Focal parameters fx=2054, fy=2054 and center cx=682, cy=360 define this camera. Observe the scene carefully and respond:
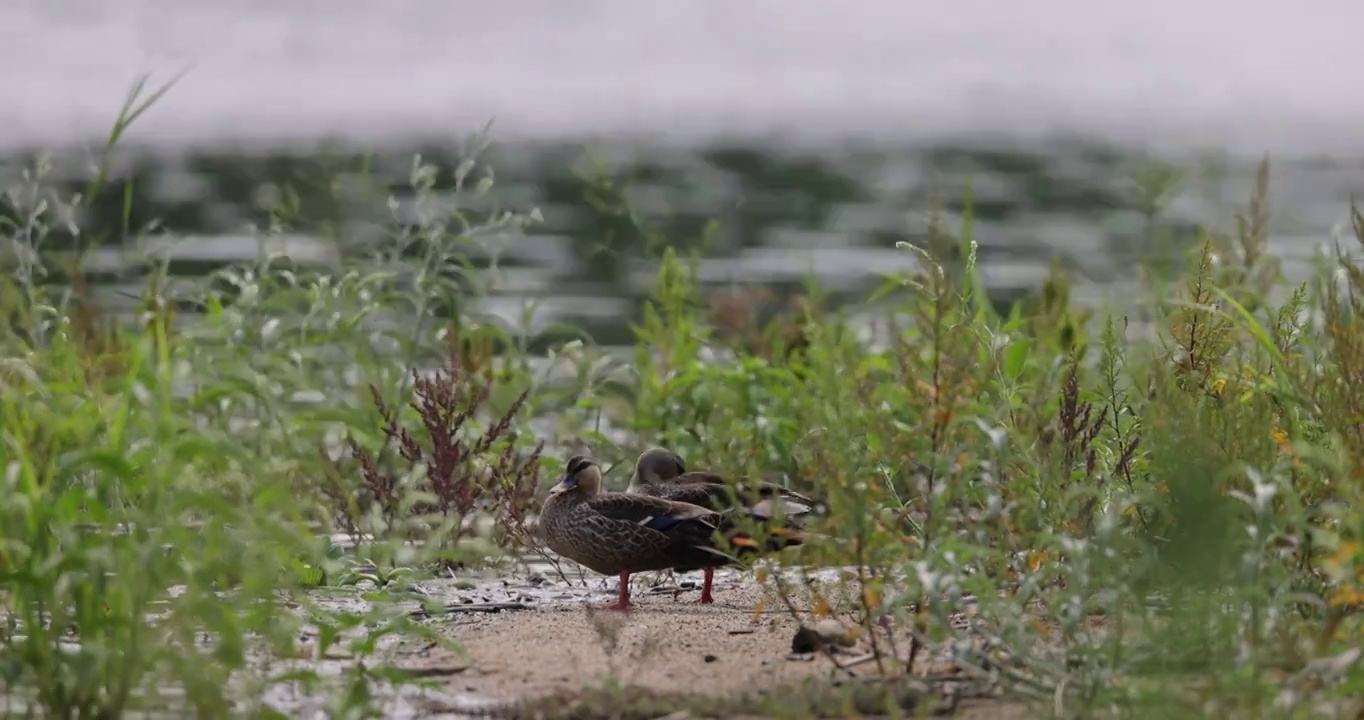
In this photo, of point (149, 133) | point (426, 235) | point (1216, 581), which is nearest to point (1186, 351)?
point (1216, 581)

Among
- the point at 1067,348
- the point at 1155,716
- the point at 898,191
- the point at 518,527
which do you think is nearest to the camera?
the point at 1155,716

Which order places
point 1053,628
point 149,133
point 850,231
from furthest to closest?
1. point 149,133
2. point 850,231
3. point 1053,628

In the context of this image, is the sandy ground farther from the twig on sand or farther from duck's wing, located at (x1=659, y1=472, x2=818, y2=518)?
duck's wing, located at (x1=659, y1=472, x2=818, y2=518)

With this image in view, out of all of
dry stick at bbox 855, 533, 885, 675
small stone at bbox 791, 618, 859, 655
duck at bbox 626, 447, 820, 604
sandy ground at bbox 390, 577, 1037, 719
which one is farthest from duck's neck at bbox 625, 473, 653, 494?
dry stick at bbox 855, 533, 885, 675

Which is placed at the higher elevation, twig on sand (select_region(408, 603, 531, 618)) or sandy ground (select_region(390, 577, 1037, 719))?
sandy ground (select_region(390, 577, 1037, 719))

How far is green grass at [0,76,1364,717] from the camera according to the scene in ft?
15.0

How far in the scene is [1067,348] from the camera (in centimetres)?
876

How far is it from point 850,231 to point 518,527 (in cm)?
1756

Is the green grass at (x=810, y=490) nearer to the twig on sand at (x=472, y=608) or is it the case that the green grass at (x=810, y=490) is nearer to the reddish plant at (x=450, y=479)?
the reddish plant at (x=450, y=479)

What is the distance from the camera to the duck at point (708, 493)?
20.6 feet

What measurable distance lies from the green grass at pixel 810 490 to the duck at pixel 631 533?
30cm

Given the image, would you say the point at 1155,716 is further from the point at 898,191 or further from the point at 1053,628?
the point at 898,191

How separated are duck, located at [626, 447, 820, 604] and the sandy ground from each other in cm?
20

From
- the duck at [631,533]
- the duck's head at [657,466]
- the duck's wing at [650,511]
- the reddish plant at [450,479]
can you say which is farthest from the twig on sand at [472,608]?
the duck's head at [657,466]
